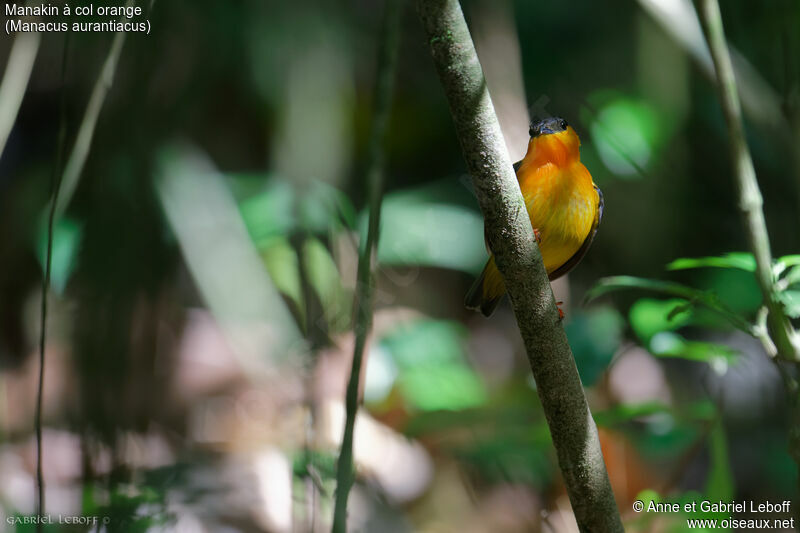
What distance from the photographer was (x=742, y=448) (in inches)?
108

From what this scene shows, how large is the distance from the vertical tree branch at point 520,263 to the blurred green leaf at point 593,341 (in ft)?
2.68

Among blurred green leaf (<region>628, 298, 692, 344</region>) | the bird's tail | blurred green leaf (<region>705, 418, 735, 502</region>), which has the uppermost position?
the bird's tail

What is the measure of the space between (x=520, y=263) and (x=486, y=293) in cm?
97

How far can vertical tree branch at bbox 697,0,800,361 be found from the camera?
4.18 feet

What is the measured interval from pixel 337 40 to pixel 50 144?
1490 millimetres

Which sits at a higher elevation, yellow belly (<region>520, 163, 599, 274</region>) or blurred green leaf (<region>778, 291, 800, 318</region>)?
yellow belly (<region>520, 163, 599, 274</region>)

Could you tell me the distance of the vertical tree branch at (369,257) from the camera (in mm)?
1018

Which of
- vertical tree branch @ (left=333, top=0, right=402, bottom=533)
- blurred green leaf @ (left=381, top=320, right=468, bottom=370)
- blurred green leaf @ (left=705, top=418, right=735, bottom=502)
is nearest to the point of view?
vertical tree branch @ (left=333, top=0, right=402, bottom=533)

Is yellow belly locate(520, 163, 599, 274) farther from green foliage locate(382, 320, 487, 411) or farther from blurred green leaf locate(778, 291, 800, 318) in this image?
green foliage locate(382, 320, 487, 411)

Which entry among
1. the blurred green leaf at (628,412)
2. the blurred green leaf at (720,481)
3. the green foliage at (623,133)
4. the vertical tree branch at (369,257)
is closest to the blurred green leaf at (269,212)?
the green foliage at (623,133)

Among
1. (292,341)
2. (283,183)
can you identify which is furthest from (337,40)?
(292,341)

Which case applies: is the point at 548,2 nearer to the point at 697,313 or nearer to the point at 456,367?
the point at 456,367

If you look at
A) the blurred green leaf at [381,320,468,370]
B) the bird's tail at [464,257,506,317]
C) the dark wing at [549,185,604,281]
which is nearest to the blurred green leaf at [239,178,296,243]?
the blurred green leaf at [381,320,468,370]

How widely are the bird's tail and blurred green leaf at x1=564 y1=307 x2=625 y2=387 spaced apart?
0.78 feet
